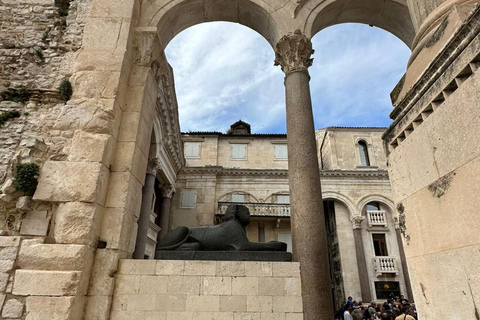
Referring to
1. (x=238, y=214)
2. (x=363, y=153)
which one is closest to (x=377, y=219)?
(x=363, y=153)

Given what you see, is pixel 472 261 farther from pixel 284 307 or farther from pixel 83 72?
pixel 83 72

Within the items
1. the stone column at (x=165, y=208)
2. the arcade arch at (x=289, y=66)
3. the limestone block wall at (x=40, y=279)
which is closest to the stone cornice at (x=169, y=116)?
the stone column at (x=165, y=208)

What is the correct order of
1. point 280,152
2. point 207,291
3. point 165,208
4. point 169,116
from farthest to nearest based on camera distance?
point 280,152 → point 165,208 → point 169,116 → point 207,291

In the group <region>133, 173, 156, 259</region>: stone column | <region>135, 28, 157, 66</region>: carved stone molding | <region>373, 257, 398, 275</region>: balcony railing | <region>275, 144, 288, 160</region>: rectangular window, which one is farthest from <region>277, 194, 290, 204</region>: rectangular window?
<region>135, 28, 157, 66</region>: carved stone molding

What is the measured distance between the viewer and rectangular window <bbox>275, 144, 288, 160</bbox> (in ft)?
72.9

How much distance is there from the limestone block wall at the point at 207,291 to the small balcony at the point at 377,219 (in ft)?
60.4

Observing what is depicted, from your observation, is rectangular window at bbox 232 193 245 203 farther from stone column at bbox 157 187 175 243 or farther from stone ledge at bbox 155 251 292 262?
stone ledge at bbox 155 251 292 262

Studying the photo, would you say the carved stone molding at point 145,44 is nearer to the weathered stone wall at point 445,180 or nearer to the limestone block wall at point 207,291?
the limestone block wall at point 207,291

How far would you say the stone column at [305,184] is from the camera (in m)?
4.22

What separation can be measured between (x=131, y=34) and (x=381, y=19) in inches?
248

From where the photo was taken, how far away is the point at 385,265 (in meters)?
19.3

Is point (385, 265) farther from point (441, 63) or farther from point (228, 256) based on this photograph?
point (441, 63)

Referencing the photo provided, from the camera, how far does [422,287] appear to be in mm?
2441

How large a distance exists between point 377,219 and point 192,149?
15.1 m
